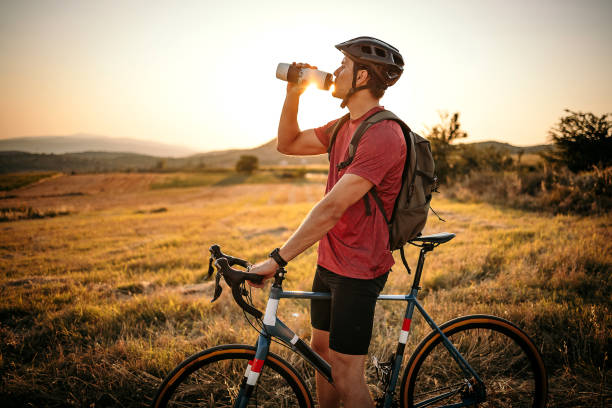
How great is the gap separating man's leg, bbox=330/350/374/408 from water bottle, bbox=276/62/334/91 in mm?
1669

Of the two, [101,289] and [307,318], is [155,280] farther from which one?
[307,318]

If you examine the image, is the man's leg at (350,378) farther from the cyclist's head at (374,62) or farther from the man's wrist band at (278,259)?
the cyclist's head at (374,62)

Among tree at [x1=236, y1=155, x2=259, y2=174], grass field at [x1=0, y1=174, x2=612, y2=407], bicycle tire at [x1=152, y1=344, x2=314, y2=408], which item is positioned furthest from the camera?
tree at [x1=236, y1=155, x2=259, y2=174]

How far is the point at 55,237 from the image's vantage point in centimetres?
1233

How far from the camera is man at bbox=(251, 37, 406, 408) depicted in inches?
60.6

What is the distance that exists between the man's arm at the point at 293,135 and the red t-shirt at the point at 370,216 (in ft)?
1.50

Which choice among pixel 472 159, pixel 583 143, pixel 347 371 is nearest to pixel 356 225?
pixel 347 371

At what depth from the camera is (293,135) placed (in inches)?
91.3

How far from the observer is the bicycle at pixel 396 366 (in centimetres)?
167

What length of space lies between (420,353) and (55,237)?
1529cm

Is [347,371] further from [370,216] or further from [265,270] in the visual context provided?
[370,216]

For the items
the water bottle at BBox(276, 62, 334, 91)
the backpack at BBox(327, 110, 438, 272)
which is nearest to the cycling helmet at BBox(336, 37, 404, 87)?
the water bottle at BBox(276, 62, 334, 91)

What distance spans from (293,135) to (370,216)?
98cm

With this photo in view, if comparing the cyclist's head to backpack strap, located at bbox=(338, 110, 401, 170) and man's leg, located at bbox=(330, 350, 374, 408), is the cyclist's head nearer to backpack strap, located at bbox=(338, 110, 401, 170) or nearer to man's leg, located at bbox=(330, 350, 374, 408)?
backpack strap, located at bbox=(338, 110, 401, 170)
